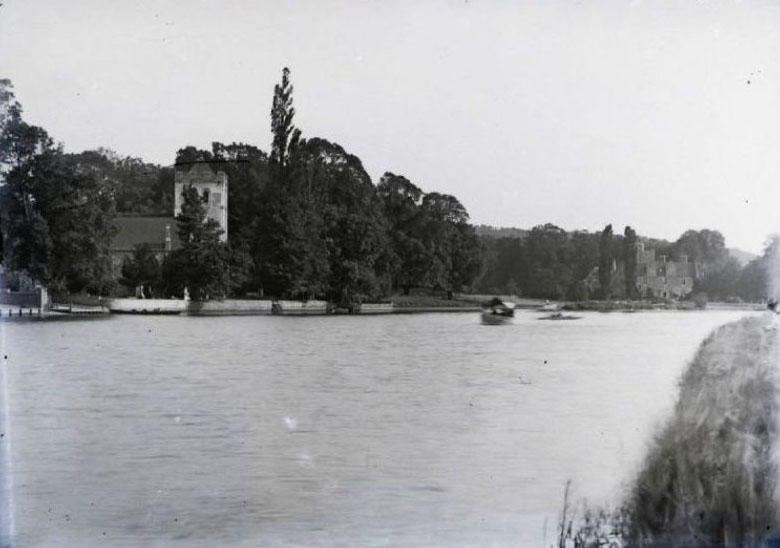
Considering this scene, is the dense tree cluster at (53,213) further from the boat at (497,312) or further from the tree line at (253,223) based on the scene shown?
the boat at (497,312)

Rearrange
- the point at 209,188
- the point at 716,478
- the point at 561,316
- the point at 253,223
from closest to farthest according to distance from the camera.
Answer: the point at 716,478
the point at 561,316
the point at 209,188
the point at 253,223

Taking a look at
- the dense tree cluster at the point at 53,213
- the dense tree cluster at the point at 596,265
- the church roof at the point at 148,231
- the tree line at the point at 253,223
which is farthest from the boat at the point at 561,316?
the church roof at the point at 148,231

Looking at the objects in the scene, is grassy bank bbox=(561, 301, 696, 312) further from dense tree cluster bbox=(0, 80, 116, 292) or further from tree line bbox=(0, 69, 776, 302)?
dense tree cluster bbox=(0, 80, 116, 292)

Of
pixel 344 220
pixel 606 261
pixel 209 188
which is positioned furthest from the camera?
pixel 209 188

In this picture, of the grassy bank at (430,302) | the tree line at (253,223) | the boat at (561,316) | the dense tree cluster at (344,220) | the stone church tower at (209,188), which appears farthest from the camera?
the stone church tower at (209,188)

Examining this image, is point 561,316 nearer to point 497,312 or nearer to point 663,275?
point 663,275

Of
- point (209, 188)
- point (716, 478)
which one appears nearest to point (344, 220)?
point (716, 478)

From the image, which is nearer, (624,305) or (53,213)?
(624,305)
